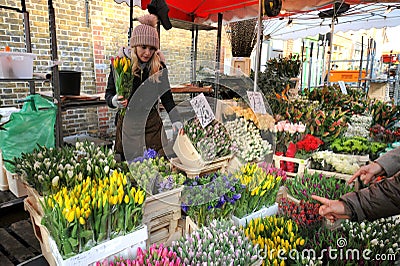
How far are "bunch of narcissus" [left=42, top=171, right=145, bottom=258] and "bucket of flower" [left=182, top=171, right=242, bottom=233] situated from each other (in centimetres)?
28

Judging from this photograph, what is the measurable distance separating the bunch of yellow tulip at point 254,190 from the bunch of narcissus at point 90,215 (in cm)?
46

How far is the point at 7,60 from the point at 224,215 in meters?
1.79

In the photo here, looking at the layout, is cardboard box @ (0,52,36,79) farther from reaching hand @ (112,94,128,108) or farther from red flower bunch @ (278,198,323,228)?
red flower bunch @ (278,198,323,228)

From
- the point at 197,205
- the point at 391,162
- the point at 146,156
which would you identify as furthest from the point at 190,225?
the point at 391,162

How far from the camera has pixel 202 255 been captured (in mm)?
926

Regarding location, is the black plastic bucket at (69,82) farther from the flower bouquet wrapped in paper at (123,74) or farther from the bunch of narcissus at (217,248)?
the bunch of narcissus at (217,248)

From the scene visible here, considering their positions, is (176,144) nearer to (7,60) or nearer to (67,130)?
(7,60)

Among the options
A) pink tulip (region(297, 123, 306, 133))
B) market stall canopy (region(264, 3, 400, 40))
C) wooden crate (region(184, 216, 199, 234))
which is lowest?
wooden crate (region(184, 216, 199, 234))

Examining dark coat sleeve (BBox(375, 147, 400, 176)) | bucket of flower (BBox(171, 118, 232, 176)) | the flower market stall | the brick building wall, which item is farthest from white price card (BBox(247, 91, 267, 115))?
the brick building wall

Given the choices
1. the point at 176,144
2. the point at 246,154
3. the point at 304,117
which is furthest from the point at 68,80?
the point at 304,117

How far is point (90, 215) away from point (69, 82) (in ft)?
7.21

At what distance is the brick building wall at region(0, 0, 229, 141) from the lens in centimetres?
340

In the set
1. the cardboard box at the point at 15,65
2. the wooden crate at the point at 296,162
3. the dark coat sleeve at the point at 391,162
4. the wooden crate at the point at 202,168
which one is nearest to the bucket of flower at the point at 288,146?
the wooden crate at the point at 296,162

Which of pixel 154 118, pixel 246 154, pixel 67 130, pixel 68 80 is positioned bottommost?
pixel 67 130
